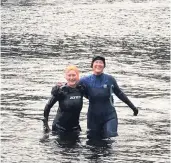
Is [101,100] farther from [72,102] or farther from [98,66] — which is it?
[98,66]

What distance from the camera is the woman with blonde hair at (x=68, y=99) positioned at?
1582cm

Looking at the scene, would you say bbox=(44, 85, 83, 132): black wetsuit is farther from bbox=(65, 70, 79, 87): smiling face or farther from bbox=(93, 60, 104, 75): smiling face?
bbox=(93, 60, 104, 75): smiling face

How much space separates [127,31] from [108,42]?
→ 30.6 feet

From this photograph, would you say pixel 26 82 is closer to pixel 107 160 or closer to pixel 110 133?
pixel 110 133

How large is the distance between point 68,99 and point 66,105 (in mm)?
197

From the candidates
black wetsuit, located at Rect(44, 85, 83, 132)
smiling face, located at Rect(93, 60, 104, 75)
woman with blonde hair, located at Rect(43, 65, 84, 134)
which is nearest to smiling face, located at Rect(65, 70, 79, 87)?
woman with blonde hair, located at Rect(43, 65, 84, 134)

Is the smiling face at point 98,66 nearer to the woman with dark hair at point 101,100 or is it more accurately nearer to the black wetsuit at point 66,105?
the woman with dark hair at point 101,100

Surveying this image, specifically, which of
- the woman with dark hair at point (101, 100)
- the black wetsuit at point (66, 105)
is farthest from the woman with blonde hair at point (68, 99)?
the woman with dark hair at point (101, 100)

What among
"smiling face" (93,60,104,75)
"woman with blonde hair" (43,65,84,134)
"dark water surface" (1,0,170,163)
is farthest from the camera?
"woman with blonde hair" (43,65,84,134)

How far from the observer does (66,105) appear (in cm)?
1612

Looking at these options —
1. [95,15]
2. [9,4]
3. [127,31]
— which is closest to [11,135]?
[127,31]

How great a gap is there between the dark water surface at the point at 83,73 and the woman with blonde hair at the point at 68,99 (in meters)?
0.51

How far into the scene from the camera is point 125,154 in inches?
583

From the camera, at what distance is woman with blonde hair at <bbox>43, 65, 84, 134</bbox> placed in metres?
15.8
